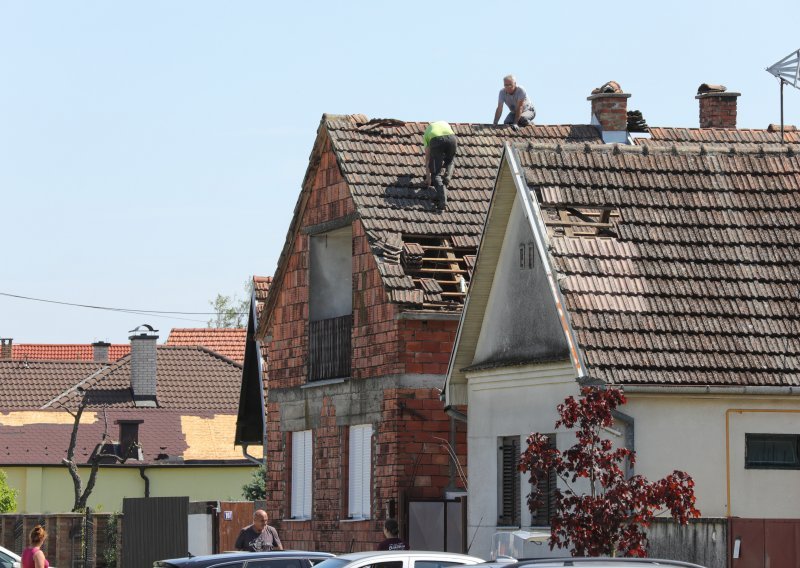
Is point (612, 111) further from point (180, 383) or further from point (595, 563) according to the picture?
point (180, 383)

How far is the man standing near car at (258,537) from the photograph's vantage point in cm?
2450

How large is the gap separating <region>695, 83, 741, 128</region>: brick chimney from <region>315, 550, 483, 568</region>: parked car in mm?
18287

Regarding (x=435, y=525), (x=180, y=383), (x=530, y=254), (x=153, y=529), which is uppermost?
(x=180, y=383)

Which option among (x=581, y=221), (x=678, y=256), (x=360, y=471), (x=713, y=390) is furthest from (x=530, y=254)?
(x=360, y=471)

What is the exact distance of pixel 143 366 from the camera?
5872 centimetres

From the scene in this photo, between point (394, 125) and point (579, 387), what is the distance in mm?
10360

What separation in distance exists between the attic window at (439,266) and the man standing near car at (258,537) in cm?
500

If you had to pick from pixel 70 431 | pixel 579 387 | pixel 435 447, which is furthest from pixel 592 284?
pixel 70 431

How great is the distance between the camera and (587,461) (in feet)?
64.1

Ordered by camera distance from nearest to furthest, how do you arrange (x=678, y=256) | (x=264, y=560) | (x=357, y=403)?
1. (x=264, y=560)
2. (x=678, y=256)
3. (x=357, y=403)

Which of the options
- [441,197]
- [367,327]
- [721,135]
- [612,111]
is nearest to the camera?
[367,327]

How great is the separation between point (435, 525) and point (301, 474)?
5497mm

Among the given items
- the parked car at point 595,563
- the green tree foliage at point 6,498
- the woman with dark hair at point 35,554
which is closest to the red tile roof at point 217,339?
the green tree foliage at point 6,498

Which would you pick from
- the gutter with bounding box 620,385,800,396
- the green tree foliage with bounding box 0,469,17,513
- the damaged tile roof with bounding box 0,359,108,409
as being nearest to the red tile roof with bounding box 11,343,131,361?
the damaged tile roof with bounding box 0,359,108,409
